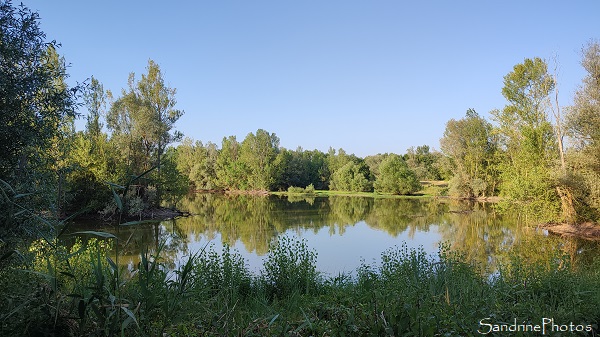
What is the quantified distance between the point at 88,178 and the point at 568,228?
28.9 m

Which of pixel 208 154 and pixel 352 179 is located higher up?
A: pixel 208 154

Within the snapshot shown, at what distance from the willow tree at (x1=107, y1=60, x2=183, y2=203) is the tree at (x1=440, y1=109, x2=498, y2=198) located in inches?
1357

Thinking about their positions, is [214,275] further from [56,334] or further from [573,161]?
[573,161]

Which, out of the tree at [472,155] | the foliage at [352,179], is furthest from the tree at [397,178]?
the tree at [472,155]

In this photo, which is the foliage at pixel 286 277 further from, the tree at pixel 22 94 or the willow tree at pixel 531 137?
the willow tree at pixel 531 137

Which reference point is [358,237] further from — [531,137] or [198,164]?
[198,164]

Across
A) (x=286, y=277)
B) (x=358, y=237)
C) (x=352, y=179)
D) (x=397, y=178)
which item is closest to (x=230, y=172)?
(x=352, y=179)

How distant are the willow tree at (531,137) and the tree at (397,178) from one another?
2428cm

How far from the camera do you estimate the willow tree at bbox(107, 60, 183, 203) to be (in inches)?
1063

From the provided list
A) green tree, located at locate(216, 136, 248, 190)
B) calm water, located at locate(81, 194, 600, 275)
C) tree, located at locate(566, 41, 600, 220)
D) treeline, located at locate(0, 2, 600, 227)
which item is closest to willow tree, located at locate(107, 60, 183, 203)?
treeline, located at locate(0, 2, 600, 227)

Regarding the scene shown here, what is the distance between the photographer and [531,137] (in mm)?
23266

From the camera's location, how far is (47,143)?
6582 mm

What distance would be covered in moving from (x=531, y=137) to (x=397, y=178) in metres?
31.0

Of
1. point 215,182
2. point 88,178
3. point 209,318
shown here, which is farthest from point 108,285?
point 215,182
